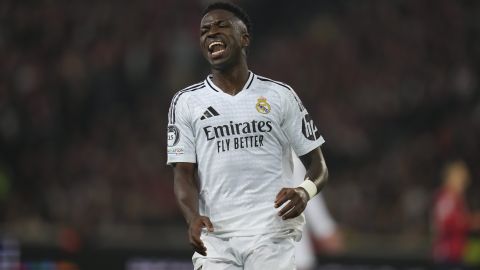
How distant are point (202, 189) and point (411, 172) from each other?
32.0ft

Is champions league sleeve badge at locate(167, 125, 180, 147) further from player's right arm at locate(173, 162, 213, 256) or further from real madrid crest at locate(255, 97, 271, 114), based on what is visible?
real madrid crest at locate(255, 97, 271, 114)

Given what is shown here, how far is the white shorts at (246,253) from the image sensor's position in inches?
192

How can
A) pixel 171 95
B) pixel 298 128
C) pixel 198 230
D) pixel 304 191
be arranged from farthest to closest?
pixel 171 95, pixel 298 128, pixel 304 191, pixel 198 230

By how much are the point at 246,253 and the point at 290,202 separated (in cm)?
35

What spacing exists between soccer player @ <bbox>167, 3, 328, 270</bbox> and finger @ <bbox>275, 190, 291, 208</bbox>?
2.6 inches

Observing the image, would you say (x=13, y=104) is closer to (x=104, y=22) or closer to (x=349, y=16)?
(x=104, y=22)


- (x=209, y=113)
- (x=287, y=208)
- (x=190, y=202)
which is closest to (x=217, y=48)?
(x=209, y=113)

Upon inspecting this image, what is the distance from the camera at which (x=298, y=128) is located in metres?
5.11

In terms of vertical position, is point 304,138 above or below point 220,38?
below

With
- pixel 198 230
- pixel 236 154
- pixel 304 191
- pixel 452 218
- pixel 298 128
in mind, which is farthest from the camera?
pixel 452 218

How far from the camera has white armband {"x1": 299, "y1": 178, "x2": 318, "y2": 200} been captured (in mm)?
4918

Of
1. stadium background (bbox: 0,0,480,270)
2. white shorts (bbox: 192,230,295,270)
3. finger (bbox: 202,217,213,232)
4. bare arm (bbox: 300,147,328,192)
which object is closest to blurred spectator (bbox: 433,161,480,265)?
stadium background (bbox: 0,0,480,270)

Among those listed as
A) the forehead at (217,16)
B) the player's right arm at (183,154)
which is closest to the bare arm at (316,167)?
the player's right arm at (183,154)

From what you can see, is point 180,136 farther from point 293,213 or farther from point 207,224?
point 293,213
